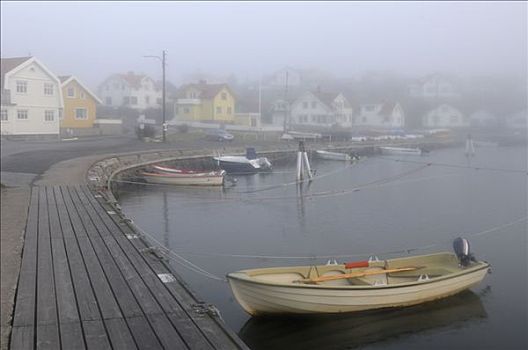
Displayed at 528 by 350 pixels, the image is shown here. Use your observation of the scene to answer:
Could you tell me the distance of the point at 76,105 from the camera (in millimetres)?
42250

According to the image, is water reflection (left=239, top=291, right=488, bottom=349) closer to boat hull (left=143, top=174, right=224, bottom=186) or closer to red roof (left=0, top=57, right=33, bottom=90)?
boat hull (left=143, top=174, right=224, bottom=186)

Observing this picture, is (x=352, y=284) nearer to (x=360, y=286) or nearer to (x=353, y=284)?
(x=353, y=284)

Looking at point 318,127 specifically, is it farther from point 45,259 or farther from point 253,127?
point 45,259

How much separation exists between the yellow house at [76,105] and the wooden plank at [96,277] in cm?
3240

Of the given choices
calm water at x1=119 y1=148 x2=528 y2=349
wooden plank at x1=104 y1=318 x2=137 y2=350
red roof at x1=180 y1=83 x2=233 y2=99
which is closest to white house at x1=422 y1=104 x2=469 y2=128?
calm water at x1=119 y1=148 x2=528 y2=349

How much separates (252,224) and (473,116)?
74.9 feet

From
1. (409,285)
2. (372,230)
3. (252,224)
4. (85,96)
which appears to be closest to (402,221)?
(372,230)

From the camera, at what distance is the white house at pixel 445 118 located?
39.0m

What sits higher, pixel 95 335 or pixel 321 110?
pixel 321 110

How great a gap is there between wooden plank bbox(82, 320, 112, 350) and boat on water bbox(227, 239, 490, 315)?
235 cm

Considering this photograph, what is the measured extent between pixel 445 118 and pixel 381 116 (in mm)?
14582

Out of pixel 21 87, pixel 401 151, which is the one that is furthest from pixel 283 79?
pixel 21 87

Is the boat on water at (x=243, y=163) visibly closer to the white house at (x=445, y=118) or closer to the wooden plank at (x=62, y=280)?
the white house at (x=445, y=118)

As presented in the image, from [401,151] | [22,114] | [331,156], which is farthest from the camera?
[401,151]
